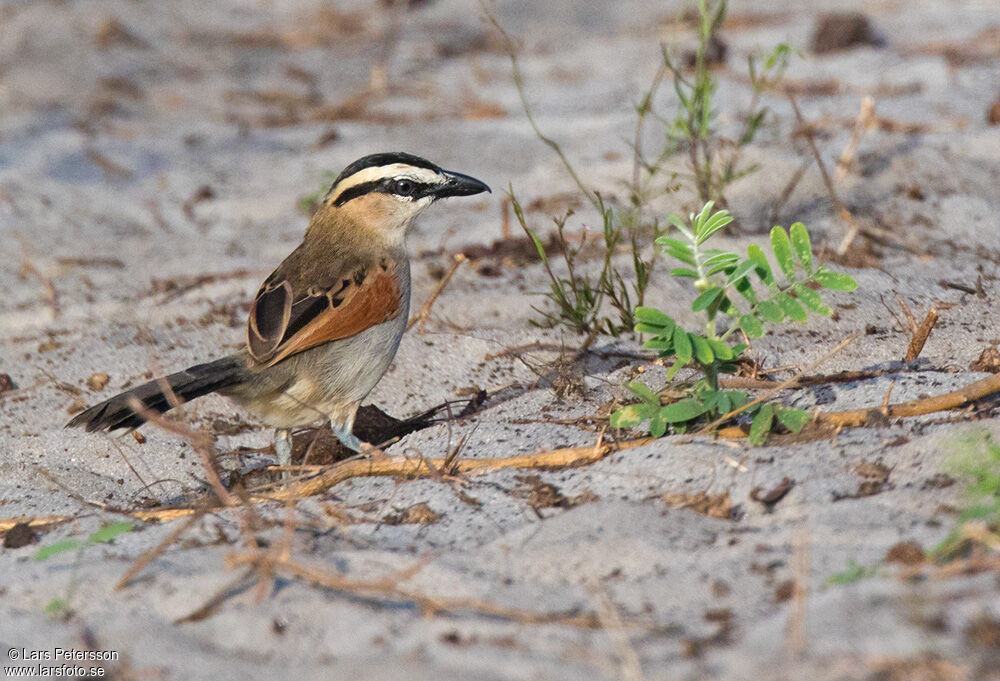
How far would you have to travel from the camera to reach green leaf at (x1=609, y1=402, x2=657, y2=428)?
338 cm

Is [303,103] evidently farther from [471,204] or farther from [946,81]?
[946,81]

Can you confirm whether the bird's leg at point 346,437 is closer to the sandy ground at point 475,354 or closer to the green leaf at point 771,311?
the sandy ground at point 475,354

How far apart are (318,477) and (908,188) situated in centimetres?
380

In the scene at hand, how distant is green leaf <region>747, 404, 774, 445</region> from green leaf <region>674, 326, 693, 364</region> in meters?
0.30

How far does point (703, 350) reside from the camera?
3229 millimetres

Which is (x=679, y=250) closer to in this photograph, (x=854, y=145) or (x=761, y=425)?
(x=761, y=425)

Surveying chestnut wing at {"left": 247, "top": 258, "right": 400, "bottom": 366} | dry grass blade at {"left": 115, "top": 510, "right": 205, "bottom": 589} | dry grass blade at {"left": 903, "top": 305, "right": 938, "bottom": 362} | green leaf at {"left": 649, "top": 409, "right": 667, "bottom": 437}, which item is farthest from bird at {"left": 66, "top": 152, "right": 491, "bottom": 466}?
dry grass blade at {"left": 903, "top": 305, "right": 938, "bottom": 362}

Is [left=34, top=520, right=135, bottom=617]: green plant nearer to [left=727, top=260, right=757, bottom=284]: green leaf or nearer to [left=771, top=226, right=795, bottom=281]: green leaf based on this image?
[left=727, top=260, right=757, bottom=284]: green leaf

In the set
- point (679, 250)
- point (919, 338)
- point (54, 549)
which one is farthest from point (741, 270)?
point (54, 549)

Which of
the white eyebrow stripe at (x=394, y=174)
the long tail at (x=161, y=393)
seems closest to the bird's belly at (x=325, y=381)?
the long tail at (x=161, y=393)

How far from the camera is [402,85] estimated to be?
31.7 feet

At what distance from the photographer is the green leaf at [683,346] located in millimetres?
3236

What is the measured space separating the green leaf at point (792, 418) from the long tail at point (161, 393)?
2034 millimetres

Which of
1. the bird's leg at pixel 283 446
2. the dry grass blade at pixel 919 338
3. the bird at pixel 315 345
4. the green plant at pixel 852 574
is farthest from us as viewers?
the bird's leg at pixel 283 446
